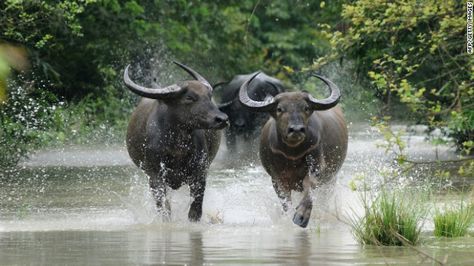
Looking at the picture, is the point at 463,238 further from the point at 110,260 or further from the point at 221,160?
the point at 221,160

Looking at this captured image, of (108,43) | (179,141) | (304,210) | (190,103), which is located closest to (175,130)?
(179,141)

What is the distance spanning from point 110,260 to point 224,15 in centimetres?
2745

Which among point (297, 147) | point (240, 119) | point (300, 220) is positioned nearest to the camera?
point (300, 220)

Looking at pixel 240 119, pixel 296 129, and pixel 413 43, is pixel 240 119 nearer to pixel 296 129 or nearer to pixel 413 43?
Answer: pixel 413 43

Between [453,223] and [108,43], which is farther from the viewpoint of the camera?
[108,43]

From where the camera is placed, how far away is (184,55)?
3325 centimetres

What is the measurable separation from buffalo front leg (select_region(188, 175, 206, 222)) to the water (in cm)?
12

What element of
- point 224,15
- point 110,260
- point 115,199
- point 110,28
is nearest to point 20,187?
point 115,199

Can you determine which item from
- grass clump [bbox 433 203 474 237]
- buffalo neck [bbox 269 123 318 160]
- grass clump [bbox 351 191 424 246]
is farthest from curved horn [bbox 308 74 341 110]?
grass clump [bbox 351 191 424 246]

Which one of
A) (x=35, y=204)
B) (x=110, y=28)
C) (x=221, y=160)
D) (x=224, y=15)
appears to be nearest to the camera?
(x=35, y=204)

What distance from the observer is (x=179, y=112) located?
12320 millimetres

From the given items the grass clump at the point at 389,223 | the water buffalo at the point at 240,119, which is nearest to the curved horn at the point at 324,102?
the grass clump at the point at 389,223

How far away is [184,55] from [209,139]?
20642mm

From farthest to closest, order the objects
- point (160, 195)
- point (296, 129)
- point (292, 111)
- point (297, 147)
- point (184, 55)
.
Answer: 1. point (184, 55)
2. point (160, 195)
3. point (297, 147)
4. point (292, 111)
5. point (296, 129)
